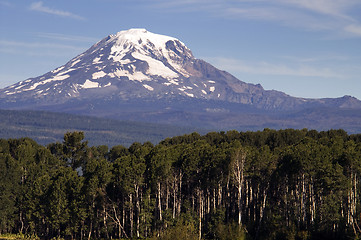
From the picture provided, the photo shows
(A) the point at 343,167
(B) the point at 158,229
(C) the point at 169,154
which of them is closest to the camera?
(A) the point at 343,167

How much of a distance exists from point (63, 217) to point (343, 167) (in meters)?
50.8

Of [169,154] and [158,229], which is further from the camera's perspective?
[169,154]

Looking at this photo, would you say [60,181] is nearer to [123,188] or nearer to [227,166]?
[123,188]

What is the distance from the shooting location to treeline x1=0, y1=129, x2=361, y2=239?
104062 millimetres

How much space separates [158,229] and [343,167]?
34.6m

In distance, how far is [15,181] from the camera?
423 feet

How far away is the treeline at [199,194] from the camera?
341ft

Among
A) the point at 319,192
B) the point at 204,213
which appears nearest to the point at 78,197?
the point at 204,213

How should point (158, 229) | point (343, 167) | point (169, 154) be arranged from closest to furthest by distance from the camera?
Answer: 1. point (343, 167)
2. point (158, 229)
3. point (169, 154)

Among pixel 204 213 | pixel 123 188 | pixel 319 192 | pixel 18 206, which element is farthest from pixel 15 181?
pixel 319 192

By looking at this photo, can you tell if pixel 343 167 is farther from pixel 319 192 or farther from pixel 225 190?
pixel 225 190

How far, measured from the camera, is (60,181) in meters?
122

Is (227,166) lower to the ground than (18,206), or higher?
higher

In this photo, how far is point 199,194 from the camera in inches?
4683
